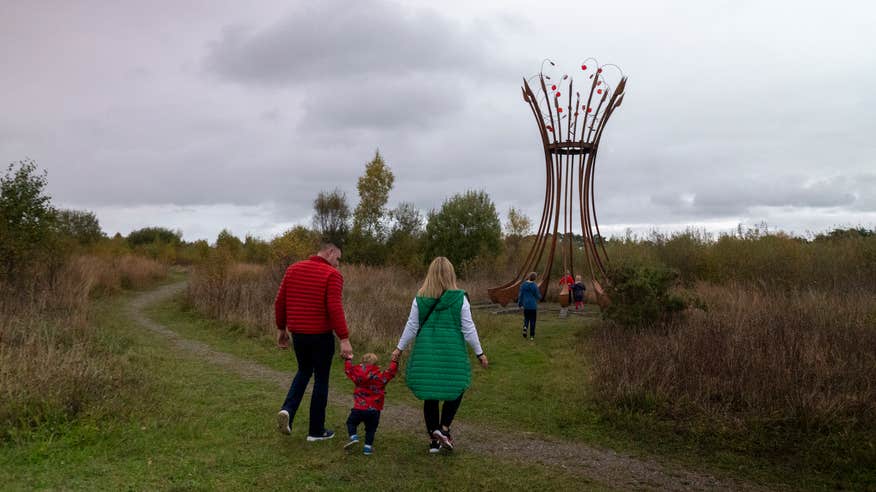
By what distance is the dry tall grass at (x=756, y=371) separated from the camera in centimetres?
677

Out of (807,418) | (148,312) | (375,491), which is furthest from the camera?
(148,312)

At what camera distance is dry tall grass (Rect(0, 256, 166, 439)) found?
654 centimetres

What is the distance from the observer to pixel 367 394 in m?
5.89

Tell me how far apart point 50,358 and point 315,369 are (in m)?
3.74

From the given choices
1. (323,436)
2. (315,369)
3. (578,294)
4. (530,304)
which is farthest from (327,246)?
(578,294)

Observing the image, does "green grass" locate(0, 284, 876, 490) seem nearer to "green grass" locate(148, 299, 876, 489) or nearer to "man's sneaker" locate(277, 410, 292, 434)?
"green grass" locate(148, 299, 876, 489)

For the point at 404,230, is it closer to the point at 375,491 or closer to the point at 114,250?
the point at 114,250

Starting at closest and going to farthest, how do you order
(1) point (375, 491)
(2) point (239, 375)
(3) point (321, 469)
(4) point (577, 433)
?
1. (1) point (375, 491)
2. (3) point (321, 469)
3. (4) point (577, 433)
4. (2) point (239, 375)

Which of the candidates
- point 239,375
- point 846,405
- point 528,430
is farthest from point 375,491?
point 239,375

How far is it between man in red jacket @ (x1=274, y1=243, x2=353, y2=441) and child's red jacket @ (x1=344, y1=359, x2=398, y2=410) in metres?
0.17

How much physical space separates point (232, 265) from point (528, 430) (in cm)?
1915

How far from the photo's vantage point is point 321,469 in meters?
5.51

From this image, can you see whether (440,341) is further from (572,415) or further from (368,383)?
(572,415)

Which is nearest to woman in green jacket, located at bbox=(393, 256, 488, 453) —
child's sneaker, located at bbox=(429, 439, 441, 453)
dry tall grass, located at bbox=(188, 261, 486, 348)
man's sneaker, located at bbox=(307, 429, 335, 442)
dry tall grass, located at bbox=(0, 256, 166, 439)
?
child's sneaker, located at bbox=(429, 439, 441, 453)
